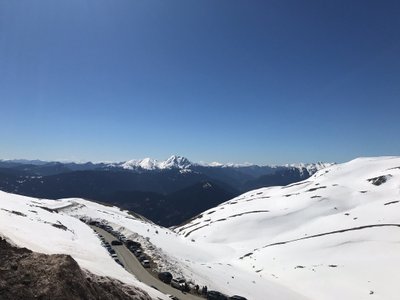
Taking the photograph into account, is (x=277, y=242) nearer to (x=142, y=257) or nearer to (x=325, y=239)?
(x=325, y=239)

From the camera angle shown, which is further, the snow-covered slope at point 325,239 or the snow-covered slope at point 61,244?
the snow-covered slope at point 325,239

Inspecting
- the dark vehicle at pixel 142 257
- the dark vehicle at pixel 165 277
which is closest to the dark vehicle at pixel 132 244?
the dark vehicle at pixel 142 257

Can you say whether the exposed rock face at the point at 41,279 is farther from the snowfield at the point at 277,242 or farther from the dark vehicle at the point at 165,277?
the dark vehicle at the point at 165,277

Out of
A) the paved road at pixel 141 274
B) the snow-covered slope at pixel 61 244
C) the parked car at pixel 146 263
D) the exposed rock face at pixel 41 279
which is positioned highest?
the exposed rock face at pixel 41 279

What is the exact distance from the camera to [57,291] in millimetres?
15414

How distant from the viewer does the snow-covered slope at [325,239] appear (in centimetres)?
5284

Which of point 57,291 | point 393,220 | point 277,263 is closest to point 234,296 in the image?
point 57,291

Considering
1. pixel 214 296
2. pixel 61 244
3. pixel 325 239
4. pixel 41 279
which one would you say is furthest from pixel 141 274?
pixel 325 239

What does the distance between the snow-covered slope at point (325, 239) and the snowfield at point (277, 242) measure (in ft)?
0.58

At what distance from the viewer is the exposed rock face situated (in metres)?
15.1

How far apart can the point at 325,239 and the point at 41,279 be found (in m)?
73.3

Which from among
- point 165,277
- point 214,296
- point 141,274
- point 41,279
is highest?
point 41,279

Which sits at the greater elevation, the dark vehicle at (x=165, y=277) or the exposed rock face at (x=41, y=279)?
the exposed rock face at (x=41, y=279)

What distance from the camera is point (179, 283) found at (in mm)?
37719
